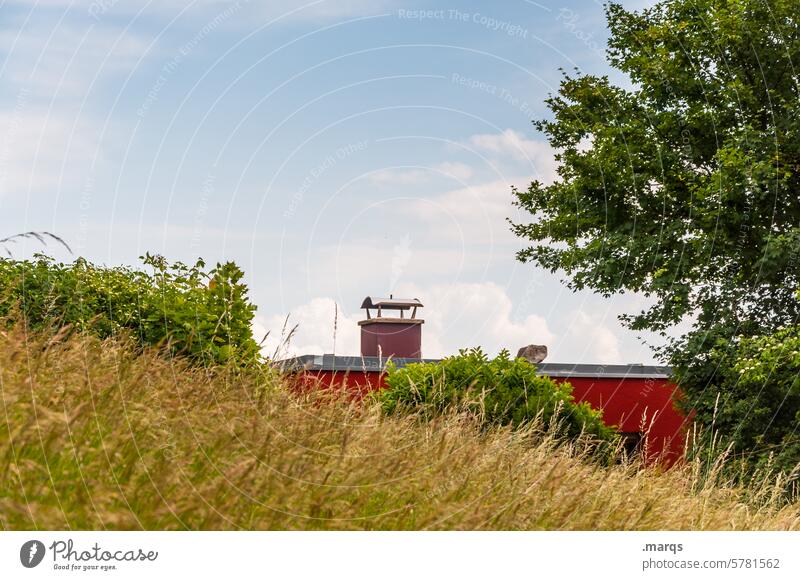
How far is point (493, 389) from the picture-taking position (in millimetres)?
10766

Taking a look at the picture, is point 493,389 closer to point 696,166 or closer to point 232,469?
point 232,469

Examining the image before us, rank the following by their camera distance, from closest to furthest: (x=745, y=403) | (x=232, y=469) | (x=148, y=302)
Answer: (x=232, y=469) → (x=148, y=302) → (x=745, y=403)

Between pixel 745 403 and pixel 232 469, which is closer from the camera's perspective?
pixel 232 469

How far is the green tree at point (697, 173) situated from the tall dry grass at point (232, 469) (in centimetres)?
1048

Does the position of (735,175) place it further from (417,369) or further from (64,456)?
(64,456)

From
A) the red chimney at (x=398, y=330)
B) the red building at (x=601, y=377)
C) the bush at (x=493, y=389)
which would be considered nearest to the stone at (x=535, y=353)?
the red building at (x=601, y=377)

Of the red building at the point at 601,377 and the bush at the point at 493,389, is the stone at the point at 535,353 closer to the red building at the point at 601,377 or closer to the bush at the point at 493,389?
the red building at the point at 601,377

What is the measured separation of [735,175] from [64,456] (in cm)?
1460

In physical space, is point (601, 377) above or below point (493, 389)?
above

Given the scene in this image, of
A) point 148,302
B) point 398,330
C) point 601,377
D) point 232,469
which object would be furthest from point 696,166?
point 232,469

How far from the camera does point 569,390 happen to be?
11438mm

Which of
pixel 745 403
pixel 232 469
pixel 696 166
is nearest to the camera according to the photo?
pixel 232 469

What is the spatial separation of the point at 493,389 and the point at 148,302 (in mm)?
4478
